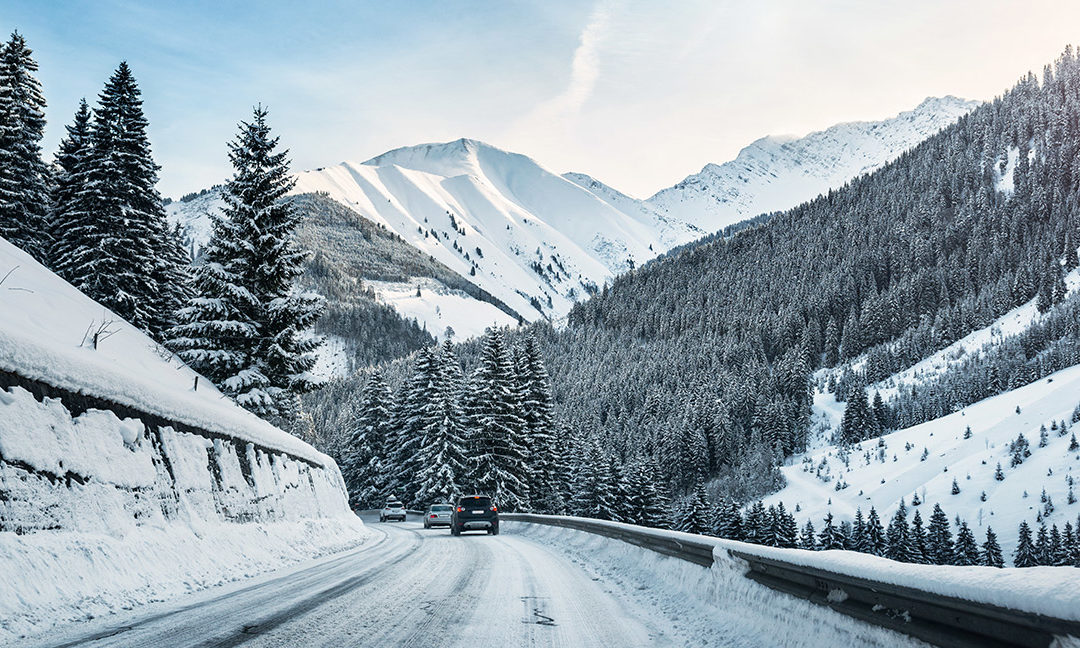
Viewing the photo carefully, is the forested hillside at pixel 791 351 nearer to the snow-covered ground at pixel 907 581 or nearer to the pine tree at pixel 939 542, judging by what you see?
the pine tree at pixel 939 542

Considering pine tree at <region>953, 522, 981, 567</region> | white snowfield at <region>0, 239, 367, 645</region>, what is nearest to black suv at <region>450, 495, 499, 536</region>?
white snowfield at <region>0, 239, 367, 645</region>

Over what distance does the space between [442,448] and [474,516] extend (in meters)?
20.4

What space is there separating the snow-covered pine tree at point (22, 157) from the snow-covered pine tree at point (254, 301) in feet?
40.2

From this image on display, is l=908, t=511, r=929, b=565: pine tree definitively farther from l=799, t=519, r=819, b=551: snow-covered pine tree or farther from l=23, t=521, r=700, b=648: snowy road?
l=23, t=521, r=700, b=648: snowy road

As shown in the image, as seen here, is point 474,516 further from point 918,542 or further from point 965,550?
point 918,542

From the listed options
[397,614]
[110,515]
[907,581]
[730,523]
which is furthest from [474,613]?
[730,523]

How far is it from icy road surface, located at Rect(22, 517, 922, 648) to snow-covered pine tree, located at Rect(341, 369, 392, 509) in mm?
47549

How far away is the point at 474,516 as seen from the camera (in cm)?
2603

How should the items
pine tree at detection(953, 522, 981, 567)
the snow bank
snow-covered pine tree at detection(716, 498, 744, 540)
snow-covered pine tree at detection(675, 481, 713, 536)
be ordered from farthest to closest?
pine tree at detection(953, 522, 981, 567) → snow-covered pine tree at detection(675, 481, 713, 536) → snow-covered pine tree at detection(716, 498, 744, 540) → the snow bank

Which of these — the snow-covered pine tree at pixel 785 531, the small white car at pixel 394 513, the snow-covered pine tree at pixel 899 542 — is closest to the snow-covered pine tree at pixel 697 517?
the snow-covered pine tree at pixel 785 531

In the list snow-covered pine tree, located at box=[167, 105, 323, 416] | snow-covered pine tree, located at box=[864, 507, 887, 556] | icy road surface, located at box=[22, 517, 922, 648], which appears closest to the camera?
icy road surface, located at box=[22, 517, 922, 648]

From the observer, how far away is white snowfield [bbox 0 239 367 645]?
613 cm

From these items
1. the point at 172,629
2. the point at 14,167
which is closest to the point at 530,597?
the point at 172,629

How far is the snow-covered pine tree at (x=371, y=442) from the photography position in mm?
57844
